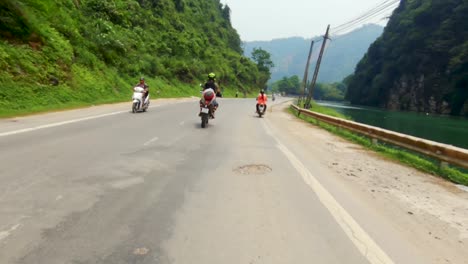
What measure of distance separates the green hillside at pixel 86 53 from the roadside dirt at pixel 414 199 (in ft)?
45.3

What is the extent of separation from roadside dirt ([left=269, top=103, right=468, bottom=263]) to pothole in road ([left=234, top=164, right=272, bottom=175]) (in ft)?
5.04

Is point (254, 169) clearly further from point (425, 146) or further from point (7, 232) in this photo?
point (425, 146)

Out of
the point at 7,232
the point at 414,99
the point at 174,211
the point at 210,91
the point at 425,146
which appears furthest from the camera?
the point at 414,99

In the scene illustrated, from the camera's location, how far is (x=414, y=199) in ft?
21.6

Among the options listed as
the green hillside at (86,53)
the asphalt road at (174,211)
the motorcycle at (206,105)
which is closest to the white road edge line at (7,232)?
the asphalt road at (174,211)

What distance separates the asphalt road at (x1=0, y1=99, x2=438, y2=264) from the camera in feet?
12.2

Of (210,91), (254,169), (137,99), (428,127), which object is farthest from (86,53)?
(428,127)

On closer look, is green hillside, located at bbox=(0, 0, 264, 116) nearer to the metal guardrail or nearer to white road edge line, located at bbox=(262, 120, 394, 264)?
white road edge line, located at bbox=(262, 120, 394, 264)

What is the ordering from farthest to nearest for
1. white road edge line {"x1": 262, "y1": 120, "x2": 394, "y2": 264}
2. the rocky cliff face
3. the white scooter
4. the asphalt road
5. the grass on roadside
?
1. the rocky cliff face
2. the white scooter
3. the grass on roadside
4. white road edge line {"x1": 262, "y1": 120, "x2": 394, "y2": 264}
5. the asphalt road

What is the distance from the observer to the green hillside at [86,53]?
19.4 m

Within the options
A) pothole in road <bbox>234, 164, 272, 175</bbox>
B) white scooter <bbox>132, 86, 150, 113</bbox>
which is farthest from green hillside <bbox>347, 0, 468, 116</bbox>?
pothole in road <bbox>234, 164, 272, 175</bbox>

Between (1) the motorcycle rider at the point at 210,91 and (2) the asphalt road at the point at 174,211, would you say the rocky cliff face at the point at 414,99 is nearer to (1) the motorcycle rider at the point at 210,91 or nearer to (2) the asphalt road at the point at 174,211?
(1) the motorcycle rider at the point at 210,91

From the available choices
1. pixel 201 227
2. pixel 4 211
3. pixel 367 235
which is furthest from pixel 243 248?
pixel 4 211

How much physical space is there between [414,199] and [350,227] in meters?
2.48
